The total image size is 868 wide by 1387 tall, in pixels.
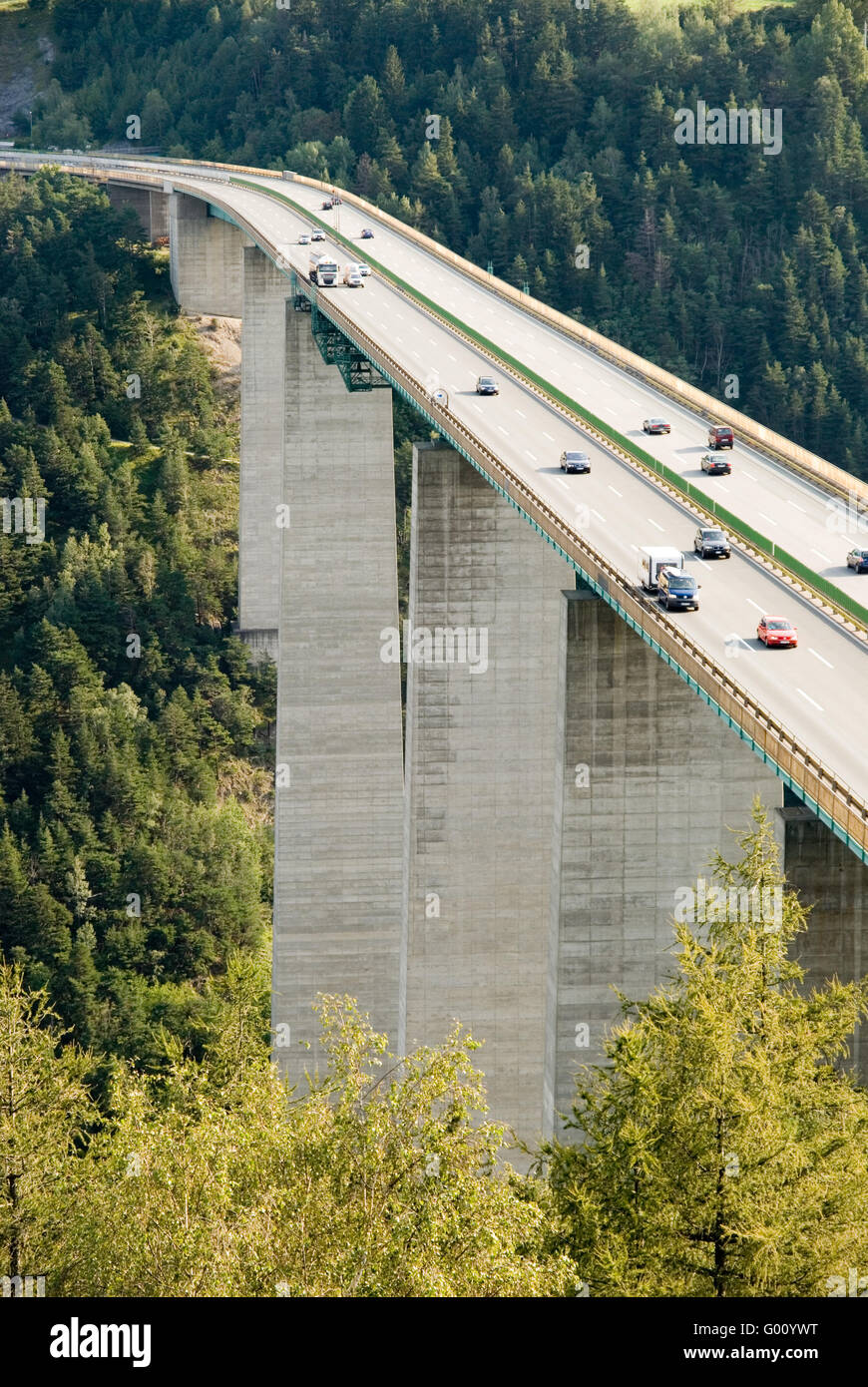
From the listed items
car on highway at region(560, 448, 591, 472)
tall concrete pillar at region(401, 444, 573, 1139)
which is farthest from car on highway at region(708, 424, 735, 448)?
tall concrete pillar at region(401, 444, 573, 1139)

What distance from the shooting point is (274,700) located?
8988cm

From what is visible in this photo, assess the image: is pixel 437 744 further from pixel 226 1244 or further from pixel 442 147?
pixel 442 147

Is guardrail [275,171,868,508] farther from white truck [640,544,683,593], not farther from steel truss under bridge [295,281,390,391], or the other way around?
white truck [640,544,683,593]

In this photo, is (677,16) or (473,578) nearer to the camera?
(473,578)

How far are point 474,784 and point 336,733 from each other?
1374cm

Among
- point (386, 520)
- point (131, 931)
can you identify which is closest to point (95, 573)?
point (131, 931)

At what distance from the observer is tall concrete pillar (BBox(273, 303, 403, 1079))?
59.7 m

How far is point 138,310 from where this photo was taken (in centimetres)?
10938

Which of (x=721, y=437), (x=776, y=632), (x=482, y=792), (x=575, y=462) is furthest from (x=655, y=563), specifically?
(x=721, y=437)

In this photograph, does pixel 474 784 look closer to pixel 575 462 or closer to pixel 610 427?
pixel 575 462

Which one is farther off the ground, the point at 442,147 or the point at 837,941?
the point at 442,147

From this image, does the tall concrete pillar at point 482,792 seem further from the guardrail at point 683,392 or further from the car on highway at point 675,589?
the car on highway at point 675,589

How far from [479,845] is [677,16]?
11353 cm
